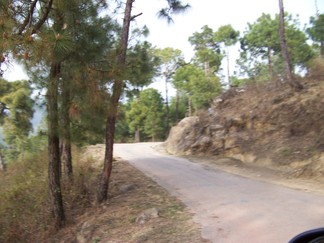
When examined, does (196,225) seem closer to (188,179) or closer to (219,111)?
(188,179)

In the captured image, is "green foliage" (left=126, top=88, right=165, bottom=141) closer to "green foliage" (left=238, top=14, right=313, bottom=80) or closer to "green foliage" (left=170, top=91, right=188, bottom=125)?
"green foliage" (left=170, top=91, right=188, bottom=125)

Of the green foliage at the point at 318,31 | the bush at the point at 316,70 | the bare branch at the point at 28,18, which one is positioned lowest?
the bare branch at the point at 28,18

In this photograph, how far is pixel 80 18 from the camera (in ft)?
28.3

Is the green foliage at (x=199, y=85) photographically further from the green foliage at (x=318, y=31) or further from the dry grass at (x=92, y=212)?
the dry grass at (x=92, y=212)

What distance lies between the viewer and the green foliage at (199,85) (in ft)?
140

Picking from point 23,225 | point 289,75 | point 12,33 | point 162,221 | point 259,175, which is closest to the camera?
point 12,33

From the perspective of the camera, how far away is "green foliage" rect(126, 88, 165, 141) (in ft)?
170

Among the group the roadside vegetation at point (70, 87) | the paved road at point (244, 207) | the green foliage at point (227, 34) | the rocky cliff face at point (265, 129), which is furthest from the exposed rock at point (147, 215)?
the green foliage at point (227, 34)

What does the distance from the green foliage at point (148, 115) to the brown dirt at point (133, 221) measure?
1523 inches

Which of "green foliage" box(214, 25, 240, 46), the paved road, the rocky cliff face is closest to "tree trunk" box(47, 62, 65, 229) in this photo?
the paved road

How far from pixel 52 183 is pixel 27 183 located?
4777 mm

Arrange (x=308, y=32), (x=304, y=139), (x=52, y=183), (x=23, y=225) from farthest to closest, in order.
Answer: (x=308, y=32)
(x=304, y=139)
(x=23, y=225)
(x=52, y=183)

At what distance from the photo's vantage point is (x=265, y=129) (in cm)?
1703

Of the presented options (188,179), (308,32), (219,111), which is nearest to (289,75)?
(219,111)
